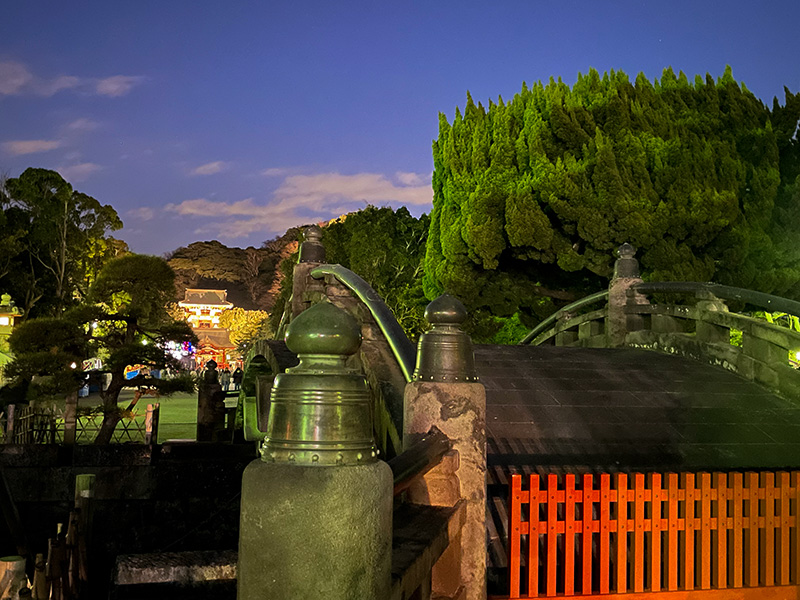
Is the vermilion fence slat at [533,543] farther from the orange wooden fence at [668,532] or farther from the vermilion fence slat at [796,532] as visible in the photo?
the vermilion fence slat at [796,532]

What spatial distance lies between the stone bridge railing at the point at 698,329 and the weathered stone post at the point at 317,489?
7.87 meters

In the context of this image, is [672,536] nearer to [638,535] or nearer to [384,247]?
[638,535]

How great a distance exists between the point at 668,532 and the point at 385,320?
3.34 m

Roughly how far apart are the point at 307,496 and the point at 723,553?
4.10 m

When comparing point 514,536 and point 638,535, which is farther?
point 638,535

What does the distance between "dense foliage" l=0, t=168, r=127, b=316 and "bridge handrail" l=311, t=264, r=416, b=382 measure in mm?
23449

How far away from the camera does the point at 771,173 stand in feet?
57.0

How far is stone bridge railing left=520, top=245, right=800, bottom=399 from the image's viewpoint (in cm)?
870

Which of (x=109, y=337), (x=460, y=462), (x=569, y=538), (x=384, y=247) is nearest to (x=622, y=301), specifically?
(x=569, y=538)

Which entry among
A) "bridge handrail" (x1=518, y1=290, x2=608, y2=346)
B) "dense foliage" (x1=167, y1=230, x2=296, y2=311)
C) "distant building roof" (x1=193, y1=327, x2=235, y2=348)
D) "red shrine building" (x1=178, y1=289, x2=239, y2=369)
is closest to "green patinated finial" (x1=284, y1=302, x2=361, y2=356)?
"bridge handrail" (x1=518, y1=290, x2=608, y2=346)

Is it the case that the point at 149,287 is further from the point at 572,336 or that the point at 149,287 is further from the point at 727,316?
the point at 727,316

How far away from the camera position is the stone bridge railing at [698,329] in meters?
8.70

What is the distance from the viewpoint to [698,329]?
10445 mm

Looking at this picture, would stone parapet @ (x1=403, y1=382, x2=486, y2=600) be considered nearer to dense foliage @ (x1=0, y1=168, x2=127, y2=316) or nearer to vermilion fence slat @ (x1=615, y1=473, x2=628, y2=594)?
vermilion fence slat @ (x1=615, y1=473, x2=628, y2=594)
